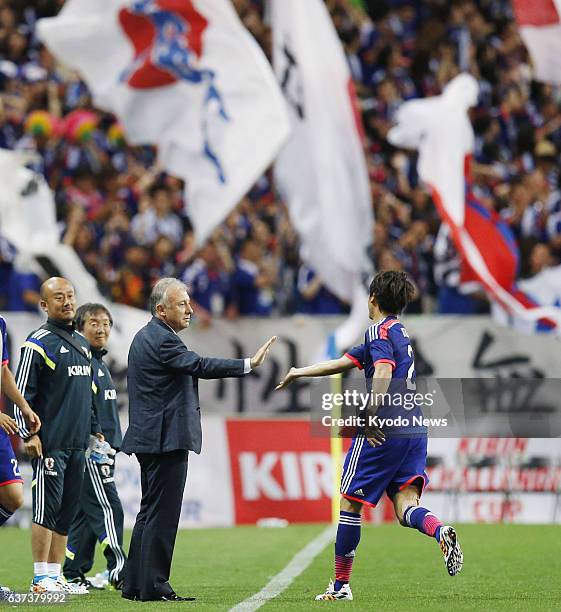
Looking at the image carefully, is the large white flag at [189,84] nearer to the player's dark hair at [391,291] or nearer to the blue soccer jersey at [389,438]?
the player's dark hair at [391,291]

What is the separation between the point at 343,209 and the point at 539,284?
250cm

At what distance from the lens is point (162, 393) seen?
899 cm

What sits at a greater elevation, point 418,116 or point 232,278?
point 418,116

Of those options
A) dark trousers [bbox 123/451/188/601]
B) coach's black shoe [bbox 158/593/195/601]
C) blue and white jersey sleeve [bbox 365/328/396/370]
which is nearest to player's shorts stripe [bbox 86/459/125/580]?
dark trousers [bbox 123/451/188/601]

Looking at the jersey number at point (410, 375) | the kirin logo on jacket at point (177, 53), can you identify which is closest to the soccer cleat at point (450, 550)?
the jersey number at point (410, 375)

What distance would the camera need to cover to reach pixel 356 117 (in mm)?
17281

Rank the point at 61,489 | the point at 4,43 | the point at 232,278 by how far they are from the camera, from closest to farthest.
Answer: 1. the point at 61,489
2. the point at 232,278
3. the point at 4,43

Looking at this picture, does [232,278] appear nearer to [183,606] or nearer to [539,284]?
[539,284]

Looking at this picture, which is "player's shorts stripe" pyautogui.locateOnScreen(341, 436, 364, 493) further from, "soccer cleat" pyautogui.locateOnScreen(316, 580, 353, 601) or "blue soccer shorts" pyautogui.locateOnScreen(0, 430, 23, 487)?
"blue soccer shorts" pyautogui.locateOnScreen(0, 430, 23, 487)

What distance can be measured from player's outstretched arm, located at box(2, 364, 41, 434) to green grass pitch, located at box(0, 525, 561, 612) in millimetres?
1160

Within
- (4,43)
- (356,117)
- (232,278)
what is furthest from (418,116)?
(4,43)

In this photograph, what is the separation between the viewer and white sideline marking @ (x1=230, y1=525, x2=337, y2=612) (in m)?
8.76

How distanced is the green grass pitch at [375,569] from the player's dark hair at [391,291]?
1836 mm

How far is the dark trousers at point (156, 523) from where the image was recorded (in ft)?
29.3
